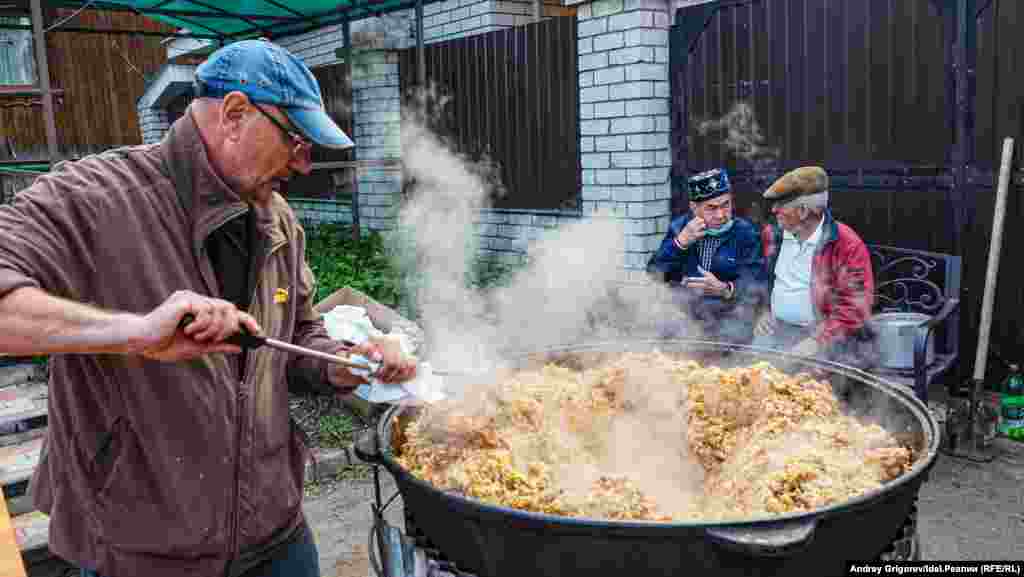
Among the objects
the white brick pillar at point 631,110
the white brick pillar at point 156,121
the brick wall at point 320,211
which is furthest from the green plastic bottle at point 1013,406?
the white brick pillar at point 156,121

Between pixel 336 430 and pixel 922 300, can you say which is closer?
pixel 922 300

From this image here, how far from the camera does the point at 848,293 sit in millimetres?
4730

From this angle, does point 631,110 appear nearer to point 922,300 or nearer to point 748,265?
point 748,265

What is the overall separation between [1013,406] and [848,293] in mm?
1462

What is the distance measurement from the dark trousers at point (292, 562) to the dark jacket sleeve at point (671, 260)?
3396 mm

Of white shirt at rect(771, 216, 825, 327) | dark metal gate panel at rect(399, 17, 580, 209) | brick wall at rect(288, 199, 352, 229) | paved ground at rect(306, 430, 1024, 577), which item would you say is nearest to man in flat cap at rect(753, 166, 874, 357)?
white shirt at rect(771, 216, 825, 327)

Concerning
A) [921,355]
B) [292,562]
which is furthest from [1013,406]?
[292,562]

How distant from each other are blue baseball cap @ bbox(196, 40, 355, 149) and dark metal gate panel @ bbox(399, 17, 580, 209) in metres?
5.64

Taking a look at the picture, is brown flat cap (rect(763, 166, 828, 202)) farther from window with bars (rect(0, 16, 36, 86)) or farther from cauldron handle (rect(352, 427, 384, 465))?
window with bars (rect(0, 16, 36, 86))

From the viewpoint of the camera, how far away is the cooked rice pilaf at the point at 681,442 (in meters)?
2.22

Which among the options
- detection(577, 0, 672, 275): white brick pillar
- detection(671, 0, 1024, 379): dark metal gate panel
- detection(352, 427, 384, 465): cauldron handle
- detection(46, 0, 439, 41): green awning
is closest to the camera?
detection(352, 427, 384, 465): cauldron handle

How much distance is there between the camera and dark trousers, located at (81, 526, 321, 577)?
2373 mm

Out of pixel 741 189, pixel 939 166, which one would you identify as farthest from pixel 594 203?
pixel 939 166

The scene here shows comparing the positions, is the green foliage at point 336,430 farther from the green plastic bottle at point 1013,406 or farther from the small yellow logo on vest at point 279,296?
the green plastic bottle at point 1013,406
